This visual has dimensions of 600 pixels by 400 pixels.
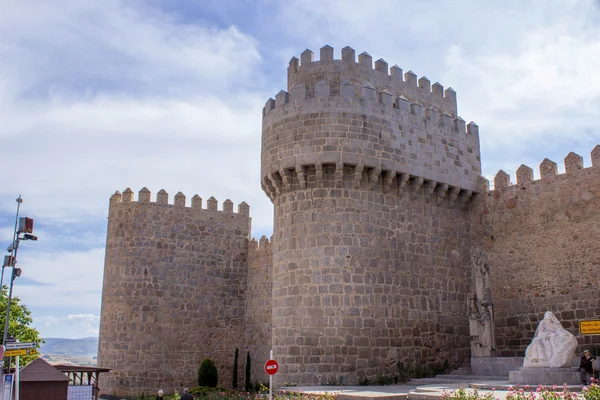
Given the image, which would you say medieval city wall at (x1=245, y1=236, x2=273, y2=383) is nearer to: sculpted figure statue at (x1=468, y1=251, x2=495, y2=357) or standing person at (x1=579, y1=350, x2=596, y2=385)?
sculpted figure statue at (x1=468, y1=251, x2=495, y2=357)

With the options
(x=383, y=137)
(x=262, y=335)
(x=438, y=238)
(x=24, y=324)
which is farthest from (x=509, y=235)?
(x=24, y=324)

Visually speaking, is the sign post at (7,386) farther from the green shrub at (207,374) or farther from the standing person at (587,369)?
the standing person at (587,369)

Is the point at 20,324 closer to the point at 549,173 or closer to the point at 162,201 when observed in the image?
the point at 162,201

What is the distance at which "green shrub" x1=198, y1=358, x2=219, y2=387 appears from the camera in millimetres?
21659

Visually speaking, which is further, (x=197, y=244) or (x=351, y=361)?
(x=197, y=244)

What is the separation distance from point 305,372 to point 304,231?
340cm

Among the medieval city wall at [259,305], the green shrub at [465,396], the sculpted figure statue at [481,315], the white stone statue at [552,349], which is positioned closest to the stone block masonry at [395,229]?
the sculpted figure statue at [481,315]

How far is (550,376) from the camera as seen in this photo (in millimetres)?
11867

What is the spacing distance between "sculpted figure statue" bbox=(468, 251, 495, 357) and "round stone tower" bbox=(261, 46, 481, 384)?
1.11m

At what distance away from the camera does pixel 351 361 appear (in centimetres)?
1472

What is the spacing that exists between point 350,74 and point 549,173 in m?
6.01

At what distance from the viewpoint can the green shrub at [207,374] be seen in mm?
21659

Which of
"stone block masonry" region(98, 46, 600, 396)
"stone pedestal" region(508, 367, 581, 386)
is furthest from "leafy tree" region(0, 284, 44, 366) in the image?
"stone pedestal" region(508, 367, 581, 386)

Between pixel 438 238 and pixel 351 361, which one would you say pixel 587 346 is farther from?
pixel 351 361
